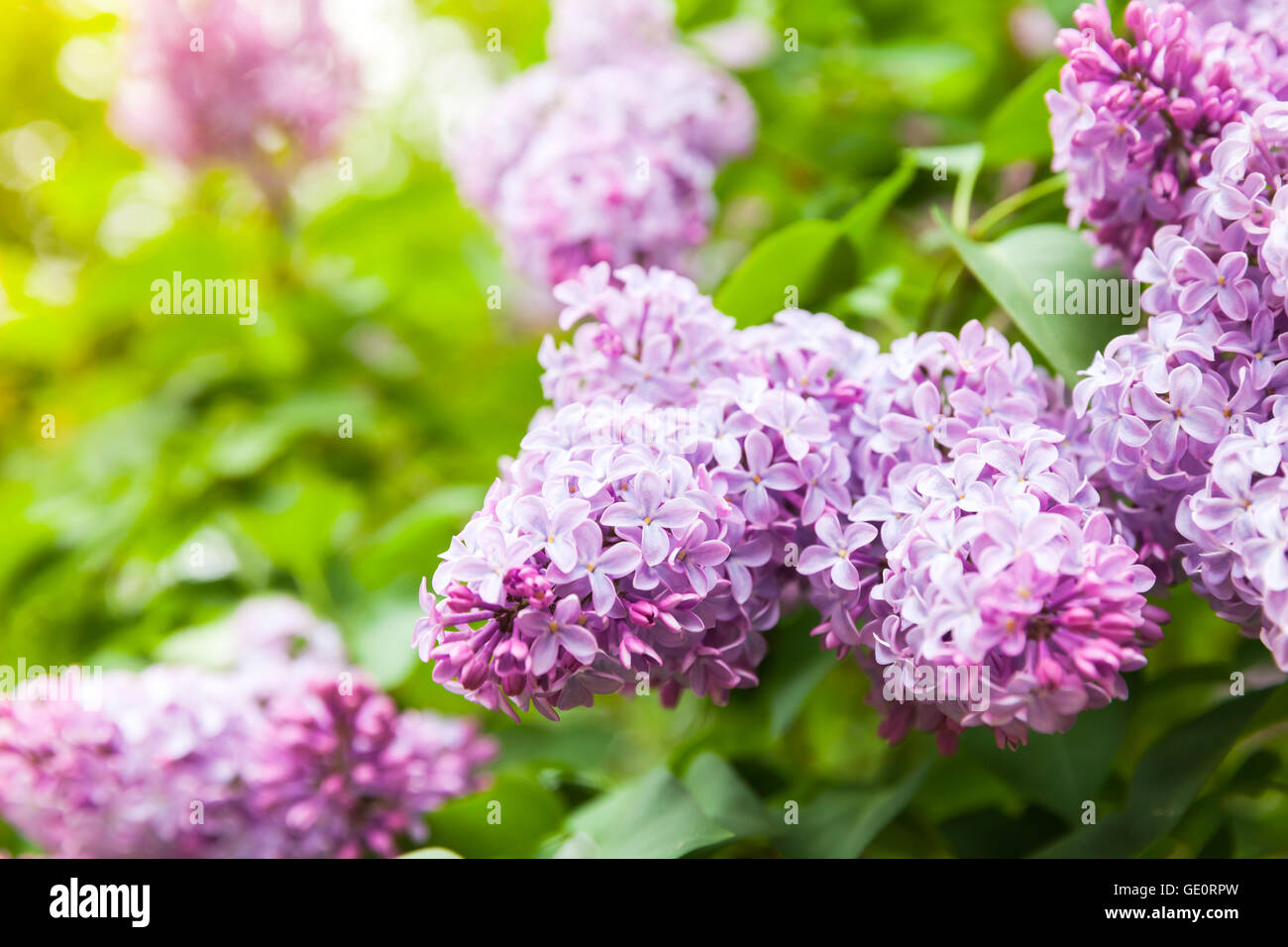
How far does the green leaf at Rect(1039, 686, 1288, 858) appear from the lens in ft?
2.18

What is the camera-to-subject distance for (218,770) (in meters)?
0.83

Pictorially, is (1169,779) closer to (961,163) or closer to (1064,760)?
(1064,760)

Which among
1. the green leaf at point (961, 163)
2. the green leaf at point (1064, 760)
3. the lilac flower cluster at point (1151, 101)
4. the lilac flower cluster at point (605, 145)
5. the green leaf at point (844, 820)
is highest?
the lilac flower cluster at point (605, 145)

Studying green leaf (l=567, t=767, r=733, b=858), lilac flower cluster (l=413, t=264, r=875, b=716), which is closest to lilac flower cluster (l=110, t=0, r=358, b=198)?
lilac flower cluster (l=413, t=264, r=875, b=716)

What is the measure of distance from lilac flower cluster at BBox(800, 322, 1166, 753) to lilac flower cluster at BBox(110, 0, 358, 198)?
1.17 meters

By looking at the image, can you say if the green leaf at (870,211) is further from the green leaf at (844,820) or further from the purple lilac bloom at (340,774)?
the purple lilac bloom at (340,774)

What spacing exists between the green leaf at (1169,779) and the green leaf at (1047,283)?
0.29 m

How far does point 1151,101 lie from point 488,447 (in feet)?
2.77

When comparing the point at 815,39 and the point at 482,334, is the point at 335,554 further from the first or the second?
the point at 815,39

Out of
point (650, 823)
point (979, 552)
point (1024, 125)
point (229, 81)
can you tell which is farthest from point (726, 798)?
point (229, 81)

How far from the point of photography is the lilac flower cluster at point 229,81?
56.0 inches

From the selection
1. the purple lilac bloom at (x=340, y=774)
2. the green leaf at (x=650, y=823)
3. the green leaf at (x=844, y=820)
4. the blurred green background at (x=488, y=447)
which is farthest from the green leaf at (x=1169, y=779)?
the purple lilac bloom at (x=340, y=774)

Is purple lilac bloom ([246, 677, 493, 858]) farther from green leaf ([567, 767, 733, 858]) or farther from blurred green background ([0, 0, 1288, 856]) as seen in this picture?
green leaf ([567, 767, 733, 858])
